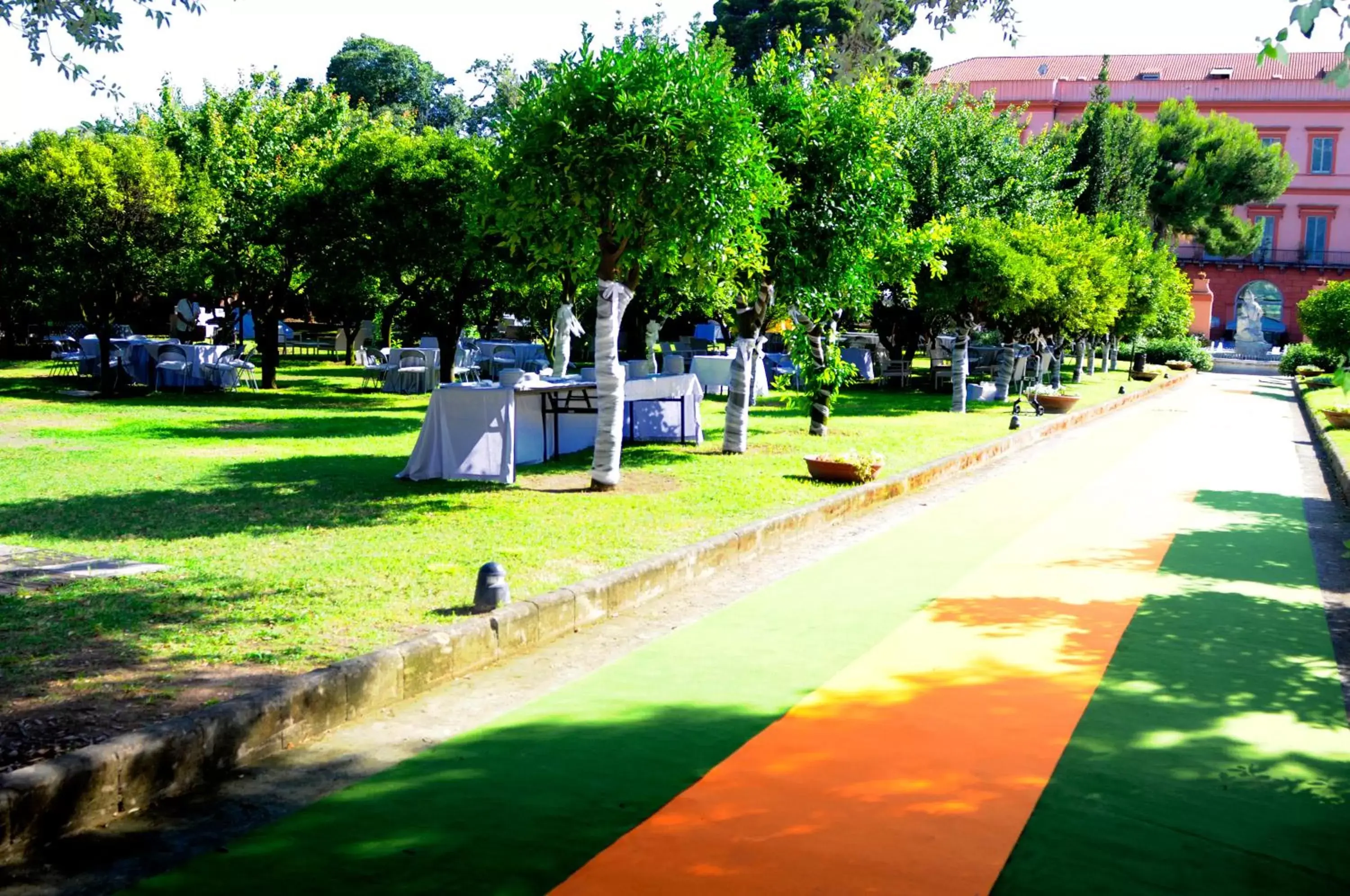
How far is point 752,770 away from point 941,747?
888 millimetres

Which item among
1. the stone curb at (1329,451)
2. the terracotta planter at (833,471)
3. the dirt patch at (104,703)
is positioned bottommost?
the stone curb at (1329,451)

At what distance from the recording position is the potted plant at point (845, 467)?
12336mm

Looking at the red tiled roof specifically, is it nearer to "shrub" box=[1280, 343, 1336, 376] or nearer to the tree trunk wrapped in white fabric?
"shrub" box=[1280, 343, 1336, 376]

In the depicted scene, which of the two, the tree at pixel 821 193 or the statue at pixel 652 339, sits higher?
the tree at pixel 821 193

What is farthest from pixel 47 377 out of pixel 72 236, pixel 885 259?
pixel 885 259

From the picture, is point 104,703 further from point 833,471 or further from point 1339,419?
point 1339,419

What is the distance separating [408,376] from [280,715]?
18.9m

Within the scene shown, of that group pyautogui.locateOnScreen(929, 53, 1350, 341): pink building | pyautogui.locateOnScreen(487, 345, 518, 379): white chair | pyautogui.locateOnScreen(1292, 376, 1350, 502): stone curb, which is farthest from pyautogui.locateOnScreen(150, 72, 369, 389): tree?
pyautogui.locateOnScreen(929, 53, 1350, 341): pink building

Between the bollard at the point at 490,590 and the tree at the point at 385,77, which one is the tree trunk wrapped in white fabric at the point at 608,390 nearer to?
the bollard at the point at 490,590

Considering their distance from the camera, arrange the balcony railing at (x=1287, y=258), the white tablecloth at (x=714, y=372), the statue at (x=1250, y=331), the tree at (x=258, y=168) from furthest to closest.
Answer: the balcony railing at (x=1287, y=258)
the statue at (x=1250, y=331)
the white tablecloth at (x=714, y=372)
the tree at (x=258, y=168)

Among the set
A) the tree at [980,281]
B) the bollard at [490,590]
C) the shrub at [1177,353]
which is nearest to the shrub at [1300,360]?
the shrub at [1177,353]

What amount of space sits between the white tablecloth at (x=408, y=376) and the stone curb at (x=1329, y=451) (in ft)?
50.5

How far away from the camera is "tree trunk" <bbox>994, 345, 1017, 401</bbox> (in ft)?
86.4

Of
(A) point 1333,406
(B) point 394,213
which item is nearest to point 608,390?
(B) point 394,213
